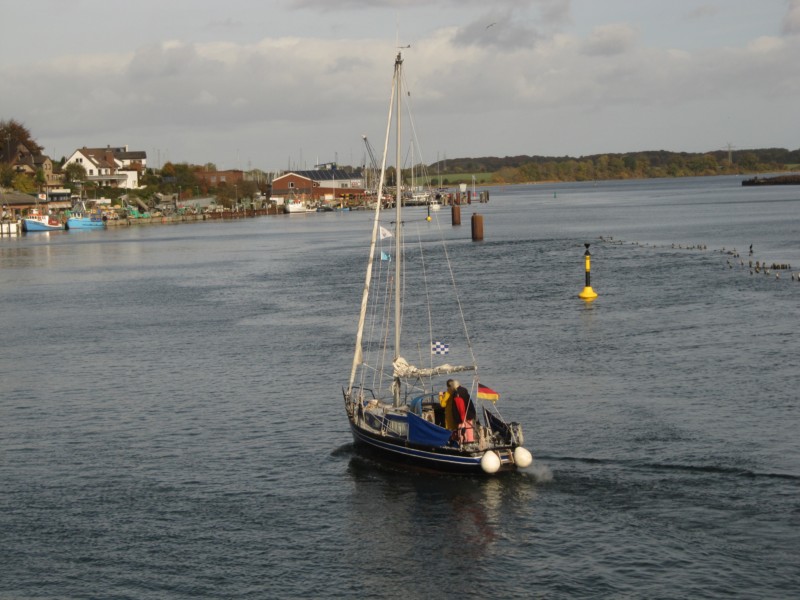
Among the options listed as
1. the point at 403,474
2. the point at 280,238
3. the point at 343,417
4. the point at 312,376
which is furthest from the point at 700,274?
the point at 280,238

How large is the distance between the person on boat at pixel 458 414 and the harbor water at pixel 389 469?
60.3 inches

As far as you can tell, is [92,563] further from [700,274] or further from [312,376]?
[700,274]

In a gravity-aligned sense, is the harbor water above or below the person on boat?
below

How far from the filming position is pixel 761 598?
26594 mm

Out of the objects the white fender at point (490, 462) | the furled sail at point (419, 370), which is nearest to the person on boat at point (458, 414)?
the white fender at point (490, 462)

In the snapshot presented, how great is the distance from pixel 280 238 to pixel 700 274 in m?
96.3

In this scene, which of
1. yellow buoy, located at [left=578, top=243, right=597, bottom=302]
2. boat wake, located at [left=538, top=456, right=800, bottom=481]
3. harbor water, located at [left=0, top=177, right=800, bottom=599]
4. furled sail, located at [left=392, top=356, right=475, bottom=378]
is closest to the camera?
harbor water, located at [left=0, top=177, right=800, bottom=599]

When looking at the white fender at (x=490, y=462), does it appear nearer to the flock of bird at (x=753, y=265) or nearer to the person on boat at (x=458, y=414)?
the person on boat at (x=458, y=414)

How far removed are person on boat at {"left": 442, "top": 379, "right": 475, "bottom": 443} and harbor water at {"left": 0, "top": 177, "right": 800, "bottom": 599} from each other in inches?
60.3

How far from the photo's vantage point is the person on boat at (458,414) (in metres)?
36.2

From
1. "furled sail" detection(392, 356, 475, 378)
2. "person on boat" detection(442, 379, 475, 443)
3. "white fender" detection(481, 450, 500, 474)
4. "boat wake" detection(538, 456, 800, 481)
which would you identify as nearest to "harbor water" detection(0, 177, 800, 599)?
"boat wake" detection(538, 456, 800, 481)

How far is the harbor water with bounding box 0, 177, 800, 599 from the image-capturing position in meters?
29.2

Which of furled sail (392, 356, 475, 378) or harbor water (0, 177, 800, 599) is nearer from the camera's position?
harbor water (0, 177, 800, 599)

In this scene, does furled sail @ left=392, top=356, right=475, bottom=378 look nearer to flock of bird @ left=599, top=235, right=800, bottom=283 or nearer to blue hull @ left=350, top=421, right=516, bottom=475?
blue hull @ left=350, top=421, right=516, bottom=475
